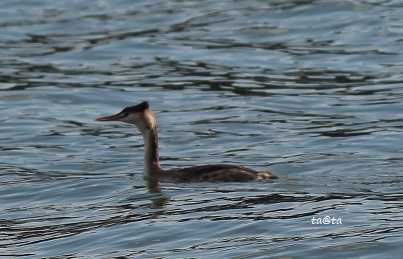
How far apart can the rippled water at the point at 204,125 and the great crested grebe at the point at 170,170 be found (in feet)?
0.32

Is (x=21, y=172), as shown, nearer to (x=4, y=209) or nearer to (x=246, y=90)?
(x=4, y=209)

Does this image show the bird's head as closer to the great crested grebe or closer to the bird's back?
the great crested grebe

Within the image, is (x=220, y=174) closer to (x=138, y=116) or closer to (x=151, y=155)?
(x=151, y=155)

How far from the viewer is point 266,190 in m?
15.6

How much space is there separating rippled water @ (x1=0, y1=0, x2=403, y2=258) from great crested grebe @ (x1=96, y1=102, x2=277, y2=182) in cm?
10

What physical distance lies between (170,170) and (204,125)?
3521 mm

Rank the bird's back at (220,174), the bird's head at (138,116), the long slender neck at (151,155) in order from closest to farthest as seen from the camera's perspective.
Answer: the bird's back at (220,174) → the long slender neck at (151,155) → the bird's head at (138,116)

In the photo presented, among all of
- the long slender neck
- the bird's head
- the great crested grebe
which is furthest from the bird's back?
the bird's head

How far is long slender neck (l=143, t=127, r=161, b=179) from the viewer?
16812 millimetres

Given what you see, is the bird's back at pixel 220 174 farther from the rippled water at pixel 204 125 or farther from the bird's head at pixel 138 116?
the bird's head at pixel 138 116

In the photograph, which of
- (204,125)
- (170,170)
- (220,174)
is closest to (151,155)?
(170,170)

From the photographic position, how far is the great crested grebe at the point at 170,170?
15938mm

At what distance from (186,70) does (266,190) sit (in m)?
8.42

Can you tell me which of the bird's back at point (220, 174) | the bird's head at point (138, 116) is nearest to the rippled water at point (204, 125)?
the bird's back at point (220, 174)
